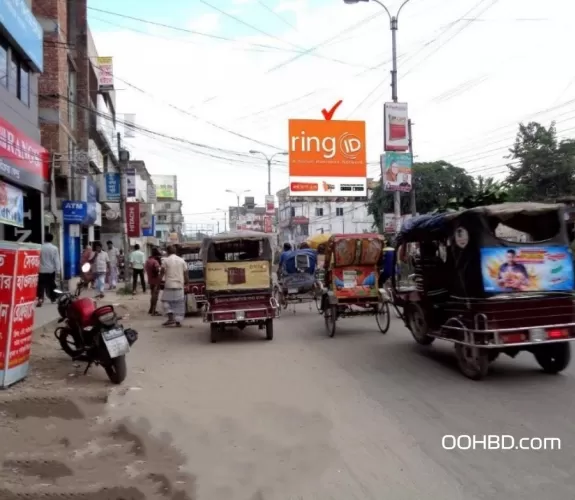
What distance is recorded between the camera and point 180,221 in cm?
9350

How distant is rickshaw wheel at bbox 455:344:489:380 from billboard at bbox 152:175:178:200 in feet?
303

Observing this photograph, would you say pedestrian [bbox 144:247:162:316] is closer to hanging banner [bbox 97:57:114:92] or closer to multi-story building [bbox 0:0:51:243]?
multi-story building [bbox 0:0:51:243]

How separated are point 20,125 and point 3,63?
6.53 ft

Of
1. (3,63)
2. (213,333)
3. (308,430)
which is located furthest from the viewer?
(3,63)

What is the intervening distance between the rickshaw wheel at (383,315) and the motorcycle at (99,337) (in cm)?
557

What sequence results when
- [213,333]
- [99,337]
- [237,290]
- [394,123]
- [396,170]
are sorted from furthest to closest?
[396,170], [394,123], [213,333], [237,290], [99,337]

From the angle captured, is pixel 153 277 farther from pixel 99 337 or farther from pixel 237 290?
pixel 99 337

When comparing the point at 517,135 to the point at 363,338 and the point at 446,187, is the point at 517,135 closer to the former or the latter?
the point at 446,187

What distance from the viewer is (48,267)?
47.6ft

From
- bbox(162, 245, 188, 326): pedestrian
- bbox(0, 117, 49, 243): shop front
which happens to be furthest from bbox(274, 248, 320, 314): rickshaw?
bbox(0, 117, 49, 243): shop front

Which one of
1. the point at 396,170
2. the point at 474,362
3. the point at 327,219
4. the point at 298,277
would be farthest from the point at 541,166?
the point at 327,219

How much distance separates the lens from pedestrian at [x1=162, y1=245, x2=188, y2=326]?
1272 centimetres

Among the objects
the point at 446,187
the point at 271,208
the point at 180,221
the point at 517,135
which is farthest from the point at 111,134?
the point at 180,221

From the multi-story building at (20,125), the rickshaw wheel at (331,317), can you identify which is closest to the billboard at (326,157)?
the multi-story building at (20,125)
